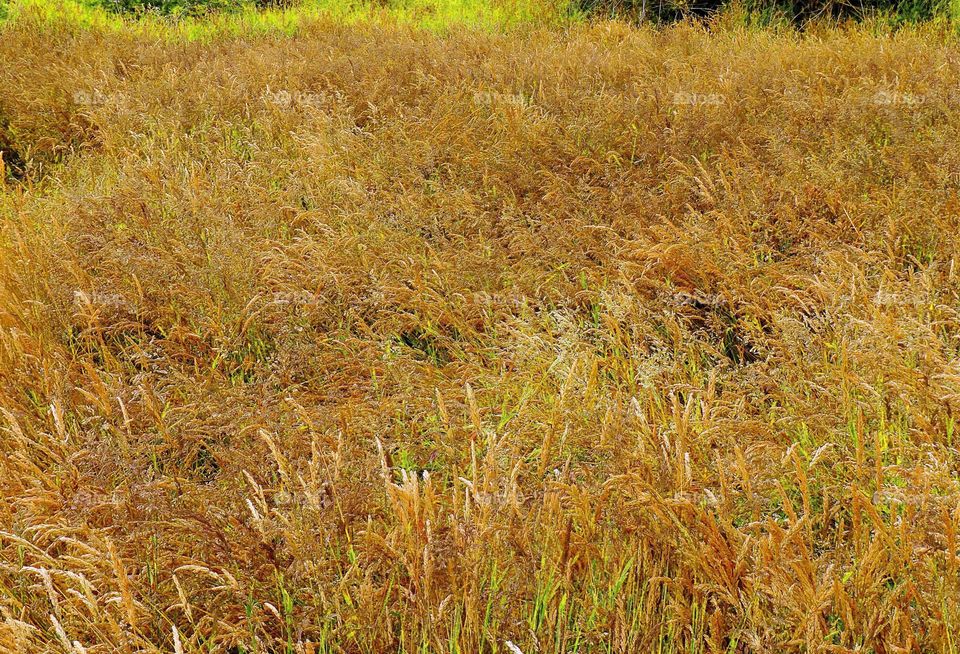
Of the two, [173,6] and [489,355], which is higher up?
[173,6]

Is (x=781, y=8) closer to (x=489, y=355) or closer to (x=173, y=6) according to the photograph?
(x=489, y=355)

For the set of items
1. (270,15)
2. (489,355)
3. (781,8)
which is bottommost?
(489,355)

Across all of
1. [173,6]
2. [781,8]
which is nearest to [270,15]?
[173,6]

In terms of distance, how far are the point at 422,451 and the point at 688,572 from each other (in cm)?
96

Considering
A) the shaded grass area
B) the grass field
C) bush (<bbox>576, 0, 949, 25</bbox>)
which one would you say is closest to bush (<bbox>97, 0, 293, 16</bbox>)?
the shaded grass area

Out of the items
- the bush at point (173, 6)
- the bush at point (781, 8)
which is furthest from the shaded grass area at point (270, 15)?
the bush at point (781, 8)

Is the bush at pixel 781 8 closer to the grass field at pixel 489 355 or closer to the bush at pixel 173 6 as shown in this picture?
the grass field at pixel 489 355

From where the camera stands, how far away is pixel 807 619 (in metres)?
→ 1.48

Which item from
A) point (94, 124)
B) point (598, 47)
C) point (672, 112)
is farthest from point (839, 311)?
point (94, 124)

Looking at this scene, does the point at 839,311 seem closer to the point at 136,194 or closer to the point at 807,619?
the point at 807,619

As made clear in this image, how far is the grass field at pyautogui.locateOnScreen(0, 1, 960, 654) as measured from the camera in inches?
67.7

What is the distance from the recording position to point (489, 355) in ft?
9.80

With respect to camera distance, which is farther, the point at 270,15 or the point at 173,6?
the point at 173,6

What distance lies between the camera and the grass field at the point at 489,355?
1.72 m
